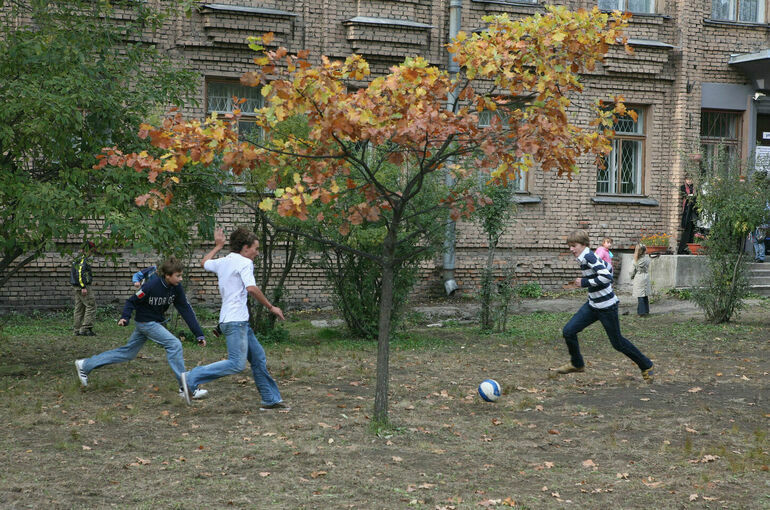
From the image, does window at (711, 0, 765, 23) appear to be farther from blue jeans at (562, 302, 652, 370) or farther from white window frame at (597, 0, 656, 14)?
blue jeans at (562, 302, 652, 370)

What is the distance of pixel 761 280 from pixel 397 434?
1501 centimetres

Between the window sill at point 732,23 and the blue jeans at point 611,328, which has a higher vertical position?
the window sill at point 732,23

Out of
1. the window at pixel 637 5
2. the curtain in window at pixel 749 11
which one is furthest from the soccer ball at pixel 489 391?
the curtain in window at pixel 749 11

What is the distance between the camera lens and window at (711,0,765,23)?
22219 millimetres

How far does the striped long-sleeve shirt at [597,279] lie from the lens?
10.6m

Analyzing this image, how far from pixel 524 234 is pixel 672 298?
11.2 ft

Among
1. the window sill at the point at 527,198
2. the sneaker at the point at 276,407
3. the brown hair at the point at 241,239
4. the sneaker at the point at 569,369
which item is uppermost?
the window sill at the point at 527,198

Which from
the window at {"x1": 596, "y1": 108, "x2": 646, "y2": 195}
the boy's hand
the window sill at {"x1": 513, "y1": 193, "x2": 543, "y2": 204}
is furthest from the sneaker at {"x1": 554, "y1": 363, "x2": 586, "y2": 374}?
the window at {"x1": 596, "y1": 108, "x2": 646, "y2": 195}

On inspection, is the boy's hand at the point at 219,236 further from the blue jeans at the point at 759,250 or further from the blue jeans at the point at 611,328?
the blue jeans at the point at 759,250

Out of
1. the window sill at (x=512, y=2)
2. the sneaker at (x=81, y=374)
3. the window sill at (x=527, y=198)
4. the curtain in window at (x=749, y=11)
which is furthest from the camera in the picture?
the curtain in window at (x=749, y=11)

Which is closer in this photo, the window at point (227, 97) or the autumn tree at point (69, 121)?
the autumn tree at point (69, 121)

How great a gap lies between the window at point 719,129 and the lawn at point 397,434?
9.99m

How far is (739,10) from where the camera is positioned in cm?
2236

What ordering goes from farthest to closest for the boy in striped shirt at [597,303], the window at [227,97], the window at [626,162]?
the window at [626,162] → the window at [227,97] → the boy in striped shirt at [597,303]
